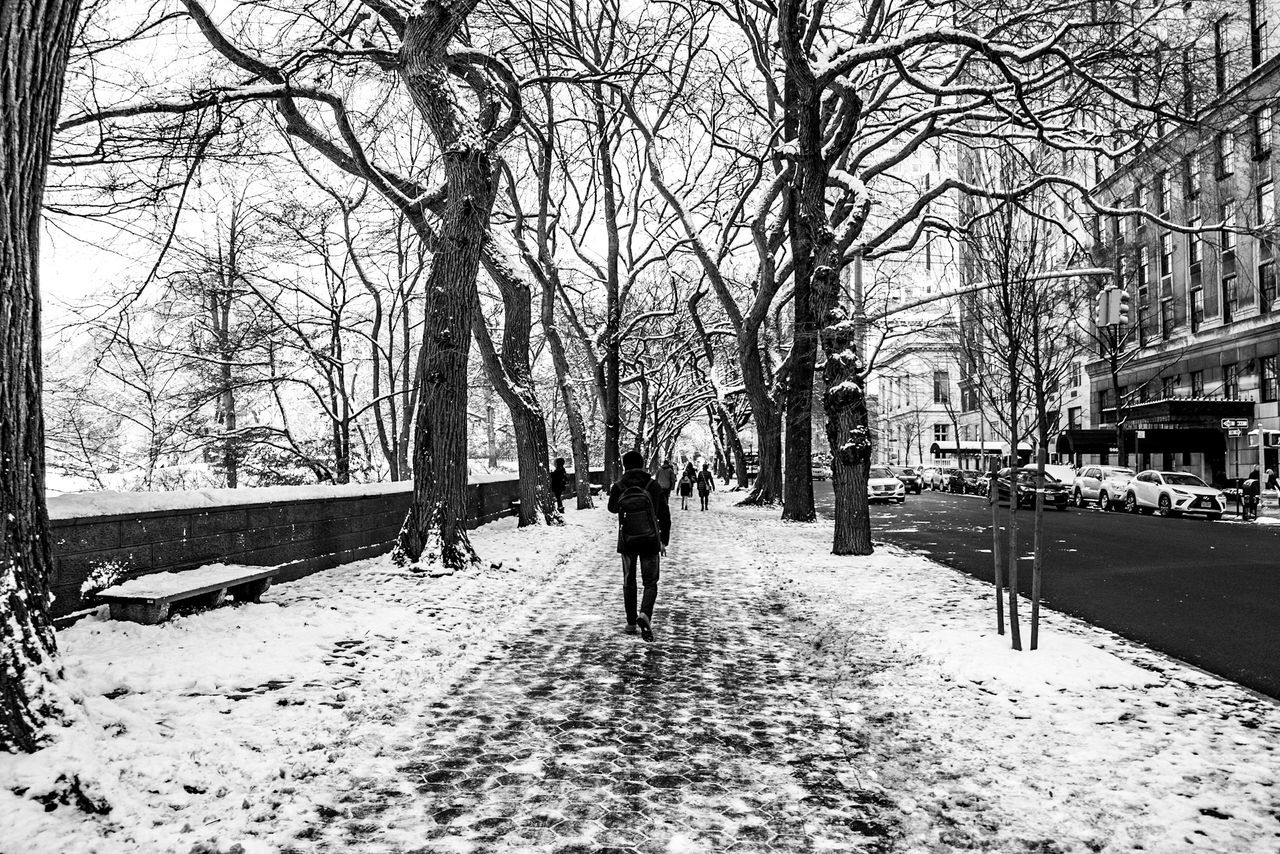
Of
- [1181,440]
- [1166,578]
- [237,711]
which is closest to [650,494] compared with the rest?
[237,711]

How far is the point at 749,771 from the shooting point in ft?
14.7

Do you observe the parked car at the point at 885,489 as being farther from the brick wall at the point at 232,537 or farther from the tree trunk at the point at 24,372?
the tree trunk at the point at 24,372

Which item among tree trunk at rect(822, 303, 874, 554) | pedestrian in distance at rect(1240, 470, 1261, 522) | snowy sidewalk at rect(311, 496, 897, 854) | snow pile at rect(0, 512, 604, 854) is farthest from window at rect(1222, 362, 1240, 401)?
snow pile at rect(0, 512, 604, 854)

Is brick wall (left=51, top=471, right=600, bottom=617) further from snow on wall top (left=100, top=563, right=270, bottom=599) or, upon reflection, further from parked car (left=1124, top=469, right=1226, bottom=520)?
parked car (left=1124, top=469, right=1226, bottom=520)

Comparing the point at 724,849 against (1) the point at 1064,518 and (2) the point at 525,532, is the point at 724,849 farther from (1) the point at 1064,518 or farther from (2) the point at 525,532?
(1) the point at 1064,518

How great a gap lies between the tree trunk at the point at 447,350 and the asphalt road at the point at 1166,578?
7890 millimetres

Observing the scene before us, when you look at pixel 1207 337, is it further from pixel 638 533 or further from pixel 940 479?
pixel 638 533

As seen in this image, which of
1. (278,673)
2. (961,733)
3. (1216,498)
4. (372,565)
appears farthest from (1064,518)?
(278,673)

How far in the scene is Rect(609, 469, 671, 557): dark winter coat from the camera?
8.19 m

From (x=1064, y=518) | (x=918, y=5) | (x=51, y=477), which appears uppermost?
(x=918, y=5)

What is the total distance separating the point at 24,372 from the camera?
4043 mm

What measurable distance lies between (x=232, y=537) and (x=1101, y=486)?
1307 inches

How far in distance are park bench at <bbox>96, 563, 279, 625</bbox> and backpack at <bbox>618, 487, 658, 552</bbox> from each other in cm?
384

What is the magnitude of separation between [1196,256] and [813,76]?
39192 mm
